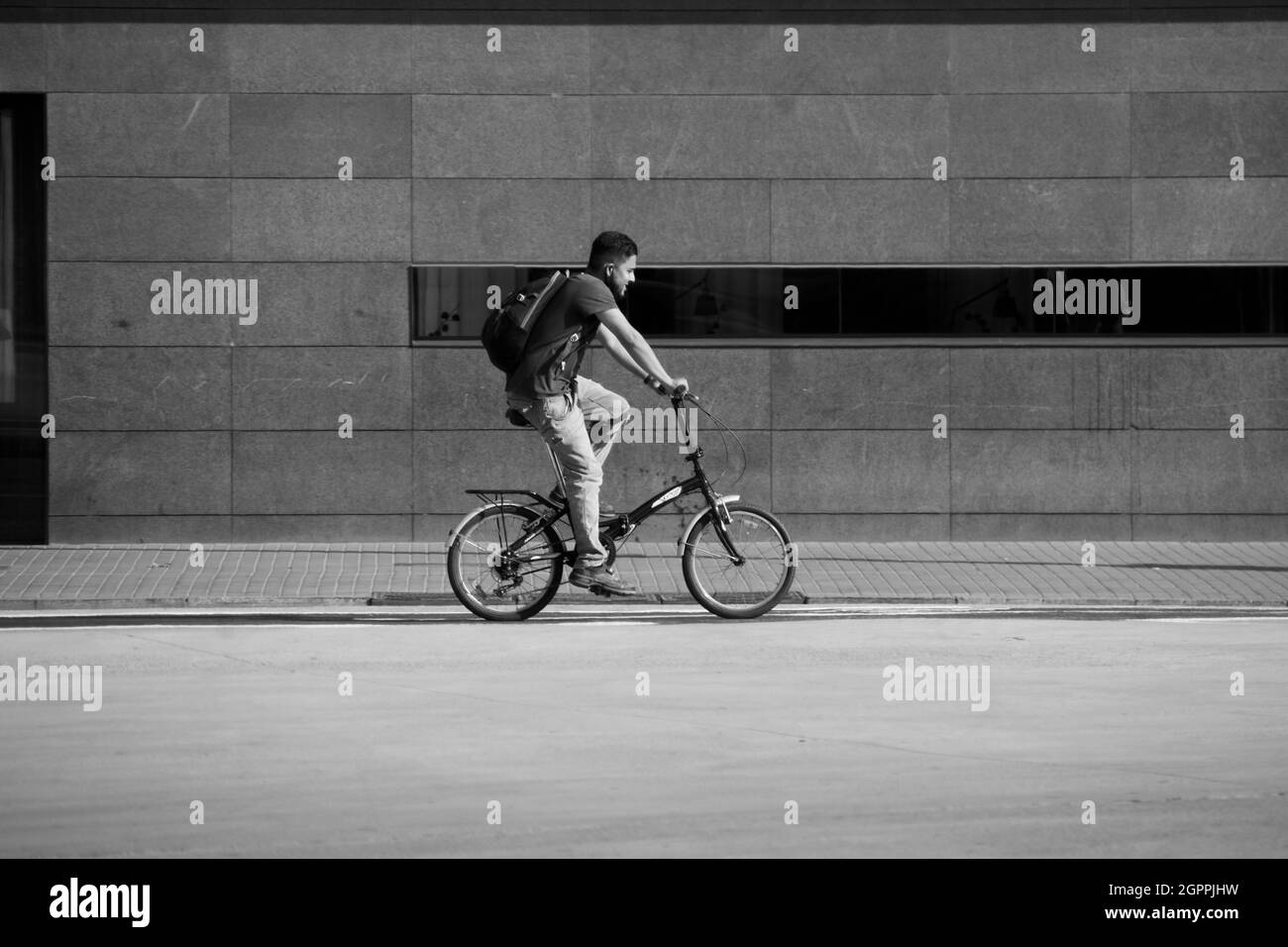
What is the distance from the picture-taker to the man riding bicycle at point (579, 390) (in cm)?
1031

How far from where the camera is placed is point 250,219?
15000 mm

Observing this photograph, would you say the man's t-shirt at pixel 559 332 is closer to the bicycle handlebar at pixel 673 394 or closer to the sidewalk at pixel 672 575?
the bicycle handlebar at pixel 673 394

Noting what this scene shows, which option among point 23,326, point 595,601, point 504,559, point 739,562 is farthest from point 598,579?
point 23,326

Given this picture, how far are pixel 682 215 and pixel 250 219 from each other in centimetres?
330

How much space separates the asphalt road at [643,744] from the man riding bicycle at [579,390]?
50cm

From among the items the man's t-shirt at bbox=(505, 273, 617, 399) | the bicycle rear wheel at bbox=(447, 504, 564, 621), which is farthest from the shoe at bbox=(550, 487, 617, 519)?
the man's t-shirt at bbox=(505, 273, 617, 399)

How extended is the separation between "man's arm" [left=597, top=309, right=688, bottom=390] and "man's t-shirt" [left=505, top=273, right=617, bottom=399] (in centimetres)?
7

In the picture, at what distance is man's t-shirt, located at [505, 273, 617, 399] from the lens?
10.3m

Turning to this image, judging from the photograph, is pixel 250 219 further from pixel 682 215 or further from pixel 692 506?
pixel 692 506

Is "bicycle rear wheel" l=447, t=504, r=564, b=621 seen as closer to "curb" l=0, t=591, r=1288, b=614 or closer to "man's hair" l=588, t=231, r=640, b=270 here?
"curb" l=0, t=591, r=1288, b=614

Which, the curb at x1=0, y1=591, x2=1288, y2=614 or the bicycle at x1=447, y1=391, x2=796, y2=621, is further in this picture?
the curb at x1=0, y1=591, x2=1288, y2=614

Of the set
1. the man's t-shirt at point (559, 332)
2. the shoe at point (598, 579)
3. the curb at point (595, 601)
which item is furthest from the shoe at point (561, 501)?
the curb at point (595, 601)

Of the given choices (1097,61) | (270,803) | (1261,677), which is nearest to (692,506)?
(1261,677)

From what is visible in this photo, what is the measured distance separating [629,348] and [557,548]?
1.14 meters
